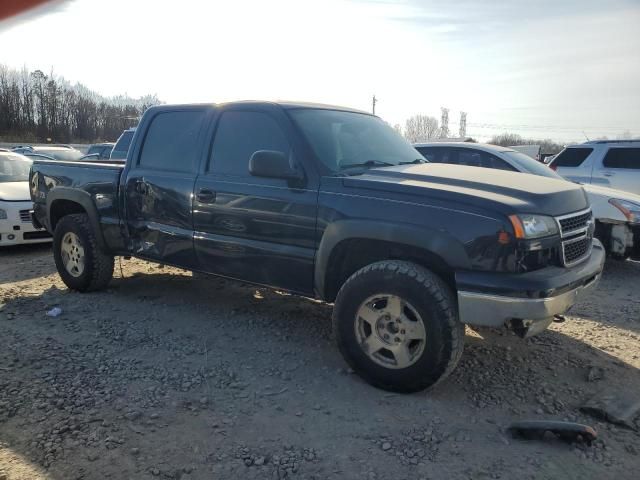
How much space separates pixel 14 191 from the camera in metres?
8.34

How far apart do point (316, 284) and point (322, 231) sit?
405 millimetres

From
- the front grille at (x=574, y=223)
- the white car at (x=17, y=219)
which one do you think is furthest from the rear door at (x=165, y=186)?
the white car at (x=17, y=219)

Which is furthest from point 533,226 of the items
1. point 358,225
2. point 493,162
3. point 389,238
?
point 493,162

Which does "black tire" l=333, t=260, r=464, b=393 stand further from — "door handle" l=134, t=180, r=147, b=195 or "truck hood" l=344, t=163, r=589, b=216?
"door handle" l=134, t=180, r=147, b=195

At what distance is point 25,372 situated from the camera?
148 inches

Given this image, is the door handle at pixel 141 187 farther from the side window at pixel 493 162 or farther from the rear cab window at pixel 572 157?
the rear cab window at pixel 572 157

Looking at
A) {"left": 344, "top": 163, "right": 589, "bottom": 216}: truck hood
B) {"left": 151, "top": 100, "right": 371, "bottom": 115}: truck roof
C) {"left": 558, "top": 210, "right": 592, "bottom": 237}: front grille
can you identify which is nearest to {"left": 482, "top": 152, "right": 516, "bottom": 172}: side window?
{"left": 151, "top": 100, "right": 371, "bottom": 115}: truck roof

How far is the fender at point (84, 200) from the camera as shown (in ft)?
17.8

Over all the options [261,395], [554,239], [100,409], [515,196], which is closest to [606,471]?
[554,239]

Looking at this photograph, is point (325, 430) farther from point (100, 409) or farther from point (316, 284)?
point (100, 409)

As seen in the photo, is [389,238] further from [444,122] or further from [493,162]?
[444,122]

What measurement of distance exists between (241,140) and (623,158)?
8501 millimetres

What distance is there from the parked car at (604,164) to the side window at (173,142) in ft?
26.0

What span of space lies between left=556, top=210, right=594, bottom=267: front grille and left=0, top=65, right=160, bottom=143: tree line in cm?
4066
